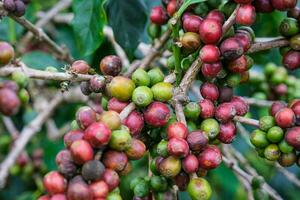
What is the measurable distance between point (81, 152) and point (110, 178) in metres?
0.08

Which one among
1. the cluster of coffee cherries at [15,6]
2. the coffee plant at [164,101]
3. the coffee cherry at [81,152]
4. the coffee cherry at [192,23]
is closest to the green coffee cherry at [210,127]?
the coffee plant at [164,101]

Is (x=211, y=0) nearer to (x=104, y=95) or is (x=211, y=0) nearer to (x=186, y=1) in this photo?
(x=186, y=1)

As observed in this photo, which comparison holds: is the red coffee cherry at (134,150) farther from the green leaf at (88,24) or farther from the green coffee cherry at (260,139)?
the green leaf at (88,24)

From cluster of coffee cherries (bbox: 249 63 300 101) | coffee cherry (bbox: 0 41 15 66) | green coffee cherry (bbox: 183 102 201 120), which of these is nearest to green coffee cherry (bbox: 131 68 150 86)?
green coffee cherry (bbox: 183 102 201 120)

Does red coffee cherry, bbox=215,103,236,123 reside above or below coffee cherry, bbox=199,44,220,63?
below

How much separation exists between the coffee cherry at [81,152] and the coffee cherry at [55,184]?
0.05 metres

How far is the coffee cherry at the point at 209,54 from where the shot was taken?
1.25 meters

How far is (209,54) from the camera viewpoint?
4.10 feet

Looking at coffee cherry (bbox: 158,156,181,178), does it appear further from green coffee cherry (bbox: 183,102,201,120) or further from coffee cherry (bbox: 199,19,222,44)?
coffee cherry (bbox: 199,19,222,44)

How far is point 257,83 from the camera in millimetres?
2312

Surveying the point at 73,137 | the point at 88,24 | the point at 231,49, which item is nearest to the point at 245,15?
the point at 231,49

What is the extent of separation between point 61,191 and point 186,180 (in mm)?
346

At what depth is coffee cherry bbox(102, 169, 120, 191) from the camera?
1.03 m

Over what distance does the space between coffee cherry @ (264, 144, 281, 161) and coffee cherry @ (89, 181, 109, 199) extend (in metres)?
0.48
